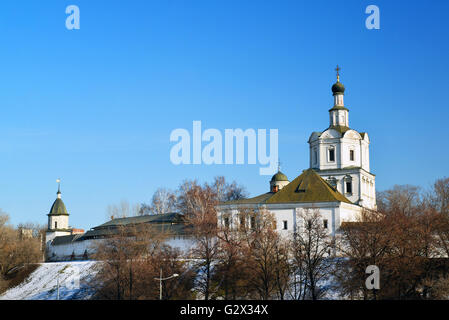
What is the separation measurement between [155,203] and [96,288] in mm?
38688

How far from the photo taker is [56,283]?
217 ft

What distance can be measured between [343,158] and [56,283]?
31.5 meters

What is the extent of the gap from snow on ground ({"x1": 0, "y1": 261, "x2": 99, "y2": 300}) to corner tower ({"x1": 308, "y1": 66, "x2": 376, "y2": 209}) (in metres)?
25.2

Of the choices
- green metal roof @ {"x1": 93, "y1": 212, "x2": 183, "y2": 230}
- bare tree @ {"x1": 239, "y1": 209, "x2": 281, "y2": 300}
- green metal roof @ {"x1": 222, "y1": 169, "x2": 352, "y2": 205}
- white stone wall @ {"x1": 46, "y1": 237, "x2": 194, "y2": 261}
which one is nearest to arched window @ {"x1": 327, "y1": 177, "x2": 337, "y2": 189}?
green metal roof @ {"x1": 222, "y1": 169, "x2": 352, "y2": 205}

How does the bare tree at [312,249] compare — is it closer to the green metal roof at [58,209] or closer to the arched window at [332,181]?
the arched window at [332,181]

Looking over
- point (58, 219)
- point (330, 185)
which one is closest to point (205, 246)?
point (330, 185)

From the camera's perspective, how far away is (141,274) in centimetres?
5503

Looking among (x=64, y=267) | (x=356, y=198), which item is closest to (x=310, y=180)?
(x=356, y=198)

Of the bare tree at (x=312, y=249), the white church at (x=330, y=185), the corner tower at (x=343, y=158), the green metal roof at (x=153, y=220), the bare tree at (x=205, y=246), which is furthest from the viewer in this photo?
the green metal roof at (x=153, y=220)

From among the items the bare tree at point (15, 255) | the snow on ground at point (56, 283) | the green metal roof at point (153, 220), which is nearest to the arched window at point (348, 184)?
the green metal roof at point (153, 220)

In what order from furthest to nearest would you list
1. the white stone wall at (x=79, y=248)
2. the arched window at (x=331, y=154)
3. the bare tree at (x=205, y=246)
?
the arched window at (x=331, y=154), the white stone wall at (x=79, y=248), the bare tree at (x=205, y=246)

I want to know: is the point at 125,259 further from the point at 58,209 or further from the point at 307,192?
the point at 58,209

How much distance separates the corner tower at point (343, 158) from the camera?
69000 mm
